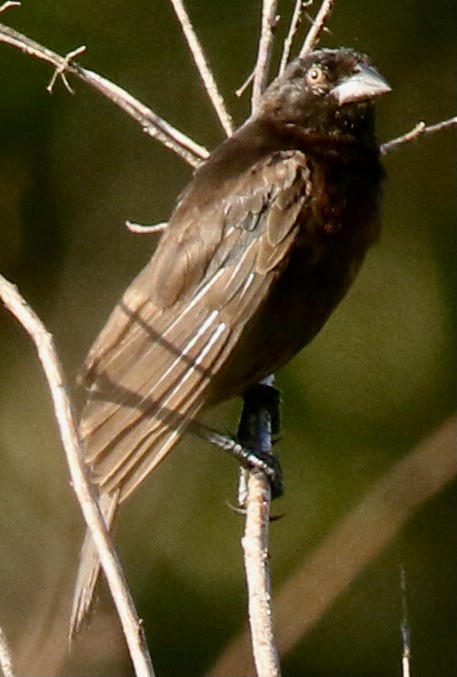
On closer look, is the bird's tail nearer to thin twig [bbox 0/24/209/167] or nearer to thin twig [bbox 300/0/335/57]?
thin twig [bbox 0/24/209/167]

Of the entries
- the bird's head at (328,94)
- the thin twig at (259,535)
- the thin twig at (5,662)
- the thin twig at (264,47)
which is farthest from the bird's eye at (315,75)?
the thin twig at (5,662)

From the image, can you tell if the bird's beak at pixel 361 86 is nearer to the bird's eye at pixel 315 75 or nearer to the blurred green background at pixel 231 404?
the bird's eye at pixel 315 75

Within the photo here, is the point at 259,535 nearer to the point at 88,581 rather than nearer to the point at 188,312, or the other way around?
the point at 88,581

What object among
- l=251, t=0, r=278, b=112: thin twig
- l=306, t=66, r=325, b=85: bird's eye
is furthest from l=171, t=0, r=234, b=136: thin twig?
l=306, t=66, r=325, b=85: bird's eye

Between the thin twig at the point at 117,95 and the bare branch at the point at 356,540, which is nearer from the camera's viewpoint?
the thin twig at the point at 117,95

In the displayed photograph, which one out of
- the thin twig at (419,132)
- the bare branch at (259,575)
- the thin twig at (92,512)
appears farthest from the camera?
the thin twig at (419,132)

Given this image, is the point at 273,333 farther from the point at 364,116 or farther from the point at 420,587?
the point at 420,587

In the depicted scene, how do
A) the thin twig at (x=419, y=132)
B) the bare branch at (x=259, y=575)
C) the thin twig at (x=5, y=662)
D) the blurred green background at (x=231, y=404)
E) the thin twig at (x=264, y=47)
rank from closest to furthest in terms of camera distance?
the thin twig at (x=5, y=662) → the bare branch at (x=259, y=575) → the thin twig at (x=419, y=132) → the thin twig at (x=264, y=47) → the blurred green background at (x=231, y=404)
